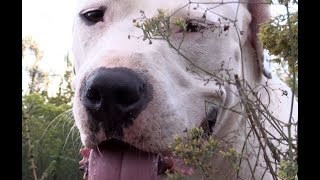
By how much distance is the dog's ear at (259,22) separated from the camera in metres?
3.78

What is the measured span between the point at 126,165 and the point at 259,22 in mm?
1355

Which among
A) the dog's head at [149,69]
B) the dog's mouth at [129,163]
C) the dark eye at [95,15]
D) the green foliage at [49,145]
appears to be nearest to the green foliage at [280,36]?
the dog's head at [149,69]

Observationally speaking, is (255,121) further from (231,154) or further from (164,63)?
(164,63)

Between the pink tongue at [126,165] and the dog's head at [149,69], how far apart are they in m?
0.09

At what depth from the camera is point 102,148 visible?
313cm

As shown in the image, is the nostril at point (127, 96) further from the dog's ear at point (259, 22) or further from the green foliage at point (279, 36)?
the dog's ear at point (259, 22)

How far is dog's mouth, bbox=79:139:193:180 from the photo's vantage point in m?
3.10

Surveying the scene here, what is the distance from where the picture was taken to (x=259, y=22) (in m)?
3.80

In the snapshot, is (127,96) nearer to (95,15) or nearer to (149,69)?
(149,69)

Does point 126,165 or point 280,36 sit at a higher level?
point 280,36

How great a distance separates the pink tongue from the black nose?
0.24 meters

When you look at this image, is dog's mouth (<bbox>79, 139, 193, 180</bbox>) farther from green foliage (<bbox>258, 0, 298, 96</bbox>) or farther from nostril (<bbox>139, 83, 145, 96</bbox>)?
green foliage (<bbox>258, 0, 298, 96</bbox>)

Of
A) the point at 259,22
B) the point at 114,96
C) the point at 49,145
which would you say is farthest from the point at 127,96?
the point at 49,145
